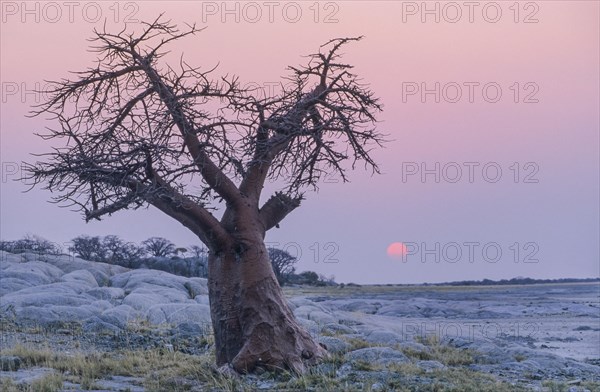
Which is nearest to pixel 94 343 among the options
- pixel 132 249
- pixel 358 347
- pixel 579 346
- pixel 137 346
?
pixel 137 346

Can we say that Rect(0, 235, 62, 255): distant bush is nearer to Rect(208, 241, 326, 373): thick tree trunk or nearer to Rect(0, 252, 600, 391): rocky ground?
Rect(0, 252, 600, 391): rocky ground

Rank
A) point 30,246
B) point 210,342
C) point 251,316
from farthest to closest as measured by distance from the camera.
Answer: point 30,246
point 210,342
point 251,316

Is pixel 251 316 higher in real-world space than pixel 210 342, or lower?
higher

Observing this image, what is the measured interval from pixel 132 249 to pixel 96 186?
62.8 meters

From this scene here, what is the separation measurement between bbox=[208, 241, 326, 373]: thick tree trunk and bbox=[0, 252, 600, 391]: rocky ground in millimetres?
435

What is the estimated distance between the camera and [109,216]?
1260cm

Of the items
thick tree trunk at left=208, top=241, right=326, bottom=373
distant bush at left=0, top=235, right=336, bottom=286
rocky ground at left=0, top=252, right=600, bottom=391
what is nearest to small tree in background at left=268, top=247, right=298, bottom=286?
distant bush at left=0, top=235, right=336, bottom=286

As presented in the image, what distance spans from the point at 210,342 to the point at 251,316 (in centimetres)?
567

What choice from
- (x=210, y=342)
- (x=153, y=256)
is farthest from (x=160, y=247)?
(x=210, y=342)

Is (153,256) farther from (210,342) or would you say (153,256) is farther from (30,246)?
(210,342)

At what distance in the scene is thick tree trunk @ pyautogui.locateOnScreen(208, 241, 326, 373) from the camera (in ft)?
42.1

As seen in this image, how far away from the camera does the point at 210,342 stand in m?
18.3

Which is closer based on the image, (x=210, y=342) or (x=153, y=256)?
(x=210, y=342)

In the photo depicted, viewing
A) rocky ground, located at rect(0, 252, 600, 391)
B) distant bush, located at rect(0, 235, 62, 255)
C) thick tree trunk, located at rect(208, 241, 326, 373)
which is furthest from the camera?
distant bush, located at rect(0, 235, 62, 255)
